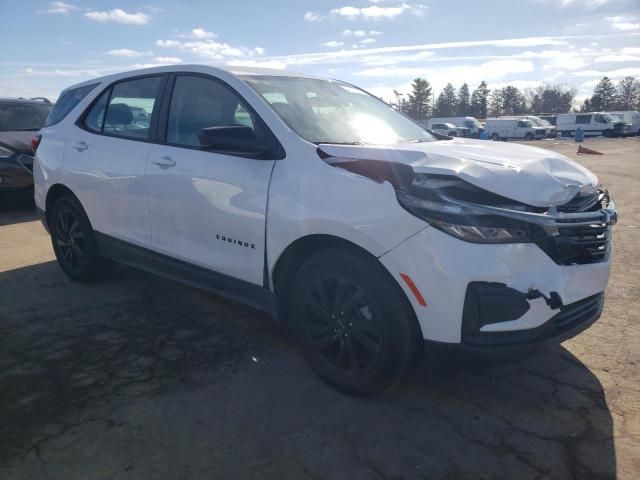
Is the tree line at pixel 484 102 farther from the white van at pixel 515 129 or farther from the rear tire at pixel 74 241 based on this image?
the rear tire at pixel 74 241

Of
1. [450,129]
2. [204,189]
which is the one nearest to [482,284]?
[204,189]

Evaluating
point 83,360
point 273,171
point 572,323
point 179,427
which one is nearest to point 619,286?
point 572,323

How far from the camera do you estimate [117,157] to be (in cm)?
405

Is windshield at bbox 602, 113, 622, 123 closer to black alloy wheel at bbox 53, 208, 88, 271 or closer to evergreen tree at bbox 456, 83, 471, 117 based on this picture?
black alloy wheel at bbox 53, 208, 88, 271

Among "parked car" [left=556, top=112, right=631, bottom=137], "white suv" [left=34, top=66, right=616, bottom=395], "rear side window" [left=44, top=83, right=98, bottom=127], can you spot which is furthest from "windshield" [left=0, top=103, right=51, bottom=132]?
"parked car" [left=556, top=112, right=631, bottom=137]

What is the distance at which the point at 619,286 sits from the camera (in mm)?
4570

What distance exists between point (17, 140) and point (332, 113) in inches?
271

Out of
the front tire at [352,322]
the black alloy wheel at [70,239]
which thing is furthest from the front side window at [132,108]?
the front tire at [352,322]

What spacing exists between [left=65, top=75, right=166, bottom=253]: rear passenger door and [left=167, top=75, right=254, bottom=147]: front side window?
8.7 inches

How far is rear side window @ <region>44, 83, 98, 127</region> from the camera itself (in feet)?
15.5

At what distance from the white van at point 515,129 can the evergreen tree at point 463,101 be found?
5162cm

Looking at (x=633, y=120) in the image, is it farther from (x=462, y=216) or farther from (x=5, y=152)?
(x=462, y=216)

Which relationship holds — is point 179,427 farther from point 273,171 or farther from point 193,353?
point 273,171

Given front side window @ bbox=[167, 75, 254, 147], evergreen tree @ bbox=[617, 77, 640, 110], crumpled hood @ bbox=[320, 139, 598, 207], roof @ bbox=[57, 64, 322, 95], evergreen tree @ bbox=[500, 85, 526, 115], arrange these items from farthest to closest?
evergreen tree @ bbox=[500, 85, 526, 115] → evergreen tree @ bbox=[617, 77, 640, 110] → roof @ bbox=[57, 64, 322, 95] → front side window @ bbox=[167, 75, 254, 147] → crumpled hood @ bbox=[320, 139, 598, 207]
